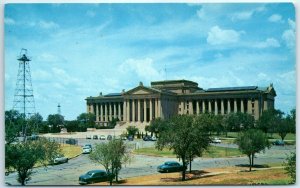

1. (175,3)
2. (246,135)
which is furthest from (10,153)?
(246,135)

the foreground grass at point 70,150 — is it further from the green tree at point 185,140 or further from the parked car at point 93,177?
the green tree at point 185,140

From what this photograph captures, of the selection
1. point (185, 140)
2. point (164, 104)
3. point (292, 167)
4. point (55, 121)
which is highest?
point (164, 104)

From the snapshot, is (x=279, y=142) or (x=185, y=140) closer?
(x=185, y=140)

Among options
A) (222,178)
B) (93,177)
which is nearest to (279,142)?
(222,178)

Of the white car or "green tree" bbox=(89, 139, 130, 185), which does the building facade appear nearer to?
the white car

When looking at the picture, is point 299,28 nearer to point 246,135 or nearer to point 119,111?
point 246,135

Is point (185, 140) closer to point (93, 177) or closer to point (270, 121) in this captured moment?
point (93, 177)

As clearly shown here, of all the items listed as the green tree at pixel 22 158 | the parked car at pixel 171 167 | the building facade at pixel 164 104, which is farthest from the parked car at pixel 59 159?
the building facade at pixel 164 104
